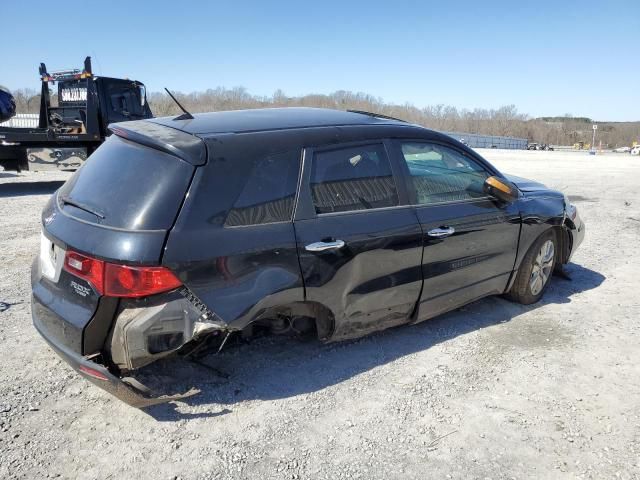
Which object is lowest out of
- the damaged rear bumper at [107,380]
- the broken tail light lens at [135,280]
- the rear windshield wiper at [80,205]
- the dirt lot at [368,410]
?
the dirt lot at [368,410]

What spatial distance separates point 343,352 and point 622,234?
20.0 ft

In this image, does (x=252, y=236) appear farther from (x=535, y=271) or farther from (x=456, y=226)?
(x=535, y=271)

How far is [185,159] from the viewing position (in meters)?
2.72

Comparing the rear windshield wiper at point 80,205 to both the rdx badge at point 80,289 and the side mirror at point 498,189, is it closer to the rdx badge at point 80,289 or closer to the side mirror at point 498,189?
the rdx badge at point 80,289

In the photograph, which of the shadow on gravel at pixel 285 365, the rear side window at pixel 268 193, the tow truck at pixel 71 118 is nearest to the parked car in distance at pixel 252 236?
the rear side window at pixel 268 193

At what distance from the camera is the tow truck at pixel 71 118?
11117mm

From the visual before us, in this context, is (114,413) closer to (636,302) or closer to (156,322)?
(156,322)

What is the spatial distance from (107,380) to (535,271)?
3.71 metres

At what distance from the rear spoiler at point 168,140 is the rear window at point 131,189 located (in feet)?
0.12

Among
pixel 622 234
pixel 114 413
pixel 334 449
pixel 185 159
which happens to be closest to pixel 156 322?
pixel 114 413

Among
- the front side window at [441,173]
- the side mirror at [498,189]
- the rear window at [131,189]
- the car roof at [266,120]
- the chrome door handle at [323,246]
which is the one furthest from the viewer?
the side mirror at [498,189]

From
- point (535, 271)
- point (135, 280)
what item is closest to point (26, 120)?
point (135, 280)

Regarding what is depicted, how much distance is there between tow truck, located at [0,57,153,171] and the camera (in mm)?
11117

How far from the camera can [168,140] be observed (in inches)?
111
